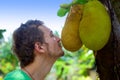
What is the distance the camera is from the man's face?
162 cm

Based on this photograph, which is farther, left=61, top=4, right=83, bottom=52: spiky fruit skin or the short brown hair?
the short brown hair

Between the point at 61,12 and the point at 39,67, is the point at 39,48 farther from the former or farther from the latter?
the point at 61,12

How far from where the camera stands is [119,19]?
1104 millimetres

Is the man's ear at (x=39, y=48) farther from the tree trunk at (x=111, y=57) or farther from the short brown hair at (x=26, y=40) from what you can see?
the tree trunk at (x=111, y=57)

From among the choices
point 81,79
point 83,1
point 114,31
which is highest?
point 83,1

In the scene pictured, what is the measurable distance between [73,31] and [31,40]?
0.67 m

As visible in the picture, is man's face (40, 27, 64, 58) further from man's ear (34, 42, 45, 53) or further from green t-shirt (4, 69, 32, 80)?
green t-shirt (4, 69, 32, 80)

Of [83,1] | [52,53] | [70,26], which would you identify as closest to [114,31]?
[70,26]

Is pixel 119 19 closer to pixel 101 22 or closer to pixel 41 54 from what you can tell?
pixel 101 22

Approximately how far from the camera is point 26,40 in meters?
1.75

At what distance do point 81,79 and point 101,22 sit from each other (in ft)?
8.34

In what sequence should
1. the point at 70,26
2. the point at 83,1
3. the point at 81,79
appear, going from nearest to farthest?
the point at 70,26 < the point at 83,1 < the point at 81,79

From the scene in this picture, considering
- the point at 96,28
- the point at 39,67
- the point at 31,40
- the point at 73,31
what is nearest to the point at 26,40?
the point at 31,40

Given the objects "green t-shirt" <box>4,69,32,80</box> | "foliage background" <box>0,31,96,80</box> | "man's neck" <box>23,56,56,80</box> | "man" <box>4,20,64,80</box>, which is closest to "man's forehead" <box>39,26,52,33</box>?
"man" <box>4,20,64,80</box>
